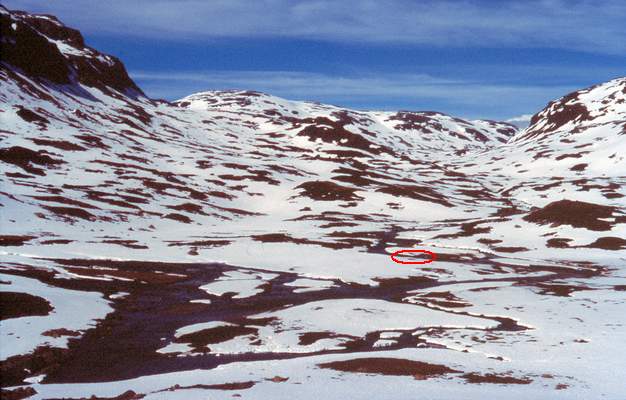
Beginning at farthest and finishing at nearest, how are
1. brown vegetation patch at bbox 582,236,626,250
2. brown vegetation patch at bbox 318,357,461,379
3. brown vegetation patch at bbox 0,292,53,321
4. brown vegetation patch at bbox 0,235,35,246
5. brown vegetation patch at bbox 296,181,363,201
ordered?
1. brown vegetation patch at bbox 296,181,363,201
2. brown vegetation patch at bbox 582,236,626,250
3. brown vegetation patch at bbox 0,235,35,246
4. brown vegetation patch at bbox 0,292,53,321
5. brown vegetation patch at bbox 318,357,461,379

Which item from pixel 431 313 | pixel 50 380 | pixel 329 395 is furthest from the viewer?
pixel 431 313

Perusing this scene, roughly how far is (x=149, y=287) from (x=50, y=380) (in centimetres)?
1971

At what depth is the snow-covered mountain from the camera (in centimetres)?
2353

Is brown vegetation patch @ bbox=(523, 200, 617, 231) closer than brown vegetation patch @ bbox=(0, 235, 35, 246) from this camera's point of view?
No

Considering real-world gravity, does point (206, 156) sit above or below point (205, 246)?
above

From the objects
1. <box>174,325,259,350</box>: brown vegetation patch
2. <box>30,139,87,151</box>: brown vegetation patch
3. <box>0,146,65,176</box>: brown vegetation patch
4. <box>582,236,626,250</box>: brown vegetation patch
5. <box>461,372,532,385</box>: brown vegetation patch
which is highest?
<box>30,139,87,151</box>: brown vegetation patch

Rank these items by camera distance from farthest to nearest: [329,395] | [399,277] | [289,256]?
[289,256] < [399,277] < [329,395]

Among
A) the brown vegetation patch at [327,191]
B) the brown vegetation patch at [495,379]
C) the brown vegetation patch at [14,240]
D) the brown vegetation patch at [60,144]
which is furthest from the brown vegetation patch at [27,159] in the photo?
the brown vegetation patch at [495,379]

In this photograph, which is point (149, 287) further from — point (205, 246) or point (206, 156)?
point (206, 156)

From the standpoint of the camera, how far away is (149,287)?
41.9 meters

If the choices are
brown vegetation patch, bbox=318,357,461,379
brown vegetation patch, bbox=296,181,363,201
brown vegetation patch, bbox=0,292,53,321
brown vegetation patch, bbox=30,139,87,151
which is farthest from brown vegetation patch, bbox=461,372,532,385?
brown vegetation patch, bbox=30,139,87,151

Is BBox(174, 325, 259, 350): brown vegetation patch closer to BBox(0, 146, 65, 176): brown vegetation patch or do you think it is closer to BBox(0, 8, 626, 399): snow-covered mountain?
BBox(0, 8, 626, 399): snow-covered mountain

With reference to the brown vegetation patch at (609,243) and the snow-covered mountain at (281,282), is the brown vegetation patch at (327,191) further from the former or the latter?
the brown vegetation patch at (609,243)

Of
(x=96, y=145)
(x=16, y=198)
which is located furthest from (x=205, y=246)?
(x=96, y=145)
